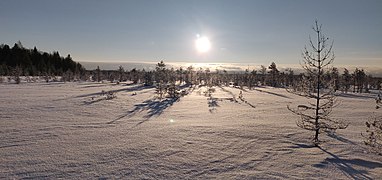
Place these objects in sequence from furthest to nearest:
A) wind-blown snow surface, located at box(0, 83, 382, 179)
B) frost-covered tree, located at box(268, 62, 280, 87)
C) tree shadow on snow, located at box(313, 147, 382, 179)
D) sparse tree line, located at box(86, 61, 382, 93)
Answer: frost-covered tree, located at box(268, 62, 280, 87)
sparse tree line, located at box(86, 61, 382, 93)
tree shadow on snow, located at box(313, 147, 382, 179)
wind-blown snow surface, located at box(0, 83, 382, 179)

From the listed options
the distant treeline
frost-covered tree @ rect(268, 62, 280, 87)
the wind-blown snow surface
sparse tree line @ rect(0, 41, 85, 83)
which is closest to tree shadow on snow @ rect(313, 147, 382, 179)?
the wind-blown snow surface

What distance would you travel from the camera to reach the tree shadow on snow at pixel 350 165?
18.3 feet

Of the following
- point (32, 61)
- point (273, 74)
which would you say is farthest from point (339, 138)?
point (32, 61)

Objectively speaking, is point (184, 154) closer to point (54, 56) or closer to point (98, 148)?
point (98, 148)

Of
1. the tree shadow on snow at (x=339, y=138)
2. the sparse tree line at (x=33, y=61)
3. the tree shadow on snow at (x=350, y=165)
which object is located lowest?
the tree shadow on snow at (x=350, y=165)

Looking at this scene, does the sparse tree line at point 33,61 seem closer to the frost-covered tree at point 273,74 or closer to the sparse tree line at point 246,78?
the sparse tree line at point 246,78

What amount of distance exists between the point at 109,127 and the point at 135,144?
8.78 feet

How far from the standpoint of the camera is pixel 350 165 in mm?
6223

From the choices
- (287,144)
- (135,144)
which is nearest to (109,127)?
(135,144)

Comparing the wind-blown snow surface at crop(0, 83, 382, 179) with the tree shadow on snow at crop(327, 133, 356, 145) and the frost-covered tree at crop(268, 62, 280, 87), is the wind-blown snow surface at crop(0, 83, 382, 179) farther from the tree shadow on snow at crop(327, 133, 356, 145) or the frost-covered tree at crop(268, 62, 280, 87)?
the frost-covered tree at crop(268, 62, 280, 87)

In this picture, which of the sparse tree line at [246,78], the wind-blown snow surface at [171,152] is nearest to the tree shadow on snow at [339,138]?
the wind-blown snow surface at [171,152]

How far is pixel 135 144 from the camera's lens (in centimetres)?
723

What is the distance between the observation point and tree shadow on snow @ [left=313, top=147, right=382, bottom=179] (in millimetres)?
5582

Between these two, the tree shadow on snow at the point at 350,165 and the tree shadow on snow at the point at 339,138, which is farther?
the tree shadow on snow at the point at 339,138
